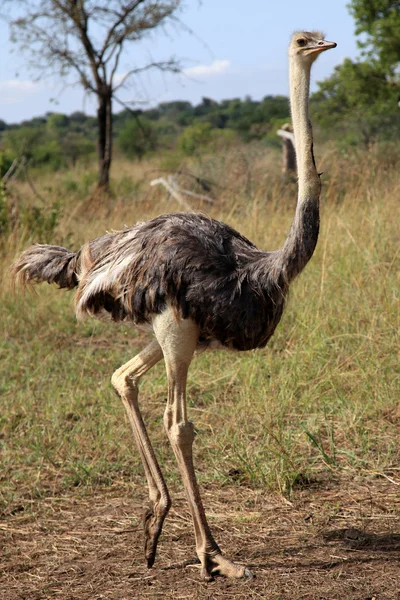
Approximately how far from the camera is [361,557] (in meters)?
2.69

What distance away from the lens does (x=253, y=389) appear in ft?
13.4

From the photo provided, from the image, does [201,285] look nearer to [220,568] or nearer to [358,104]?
[220,568]

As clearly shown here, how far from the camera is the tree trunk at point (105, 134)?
1062cm

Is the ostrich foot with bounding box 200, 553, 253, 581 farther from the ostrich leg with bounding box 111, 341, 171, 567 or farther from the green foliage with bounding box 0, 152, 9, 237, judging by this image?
the green foliage with bounding box 0, 152, 9, 237

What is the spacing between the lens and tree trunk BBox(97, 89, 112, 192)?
34.9 ft

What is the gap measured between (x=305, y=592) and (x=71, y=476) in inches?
54.9

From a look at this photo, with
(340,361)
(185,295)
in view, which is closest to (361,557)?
(185,295)

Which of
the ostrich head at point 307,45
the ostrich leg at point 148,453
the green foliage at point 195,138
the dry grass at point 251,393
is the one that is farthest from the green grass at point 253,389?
the green foliage at point 195,138

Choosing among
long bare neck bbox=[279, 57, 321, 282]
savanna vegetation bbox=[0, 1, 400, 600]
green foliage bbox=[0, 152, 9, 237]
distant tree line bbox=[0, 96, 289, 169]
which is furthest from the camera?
distant tree line bbox=[0, 96, 289, 169]

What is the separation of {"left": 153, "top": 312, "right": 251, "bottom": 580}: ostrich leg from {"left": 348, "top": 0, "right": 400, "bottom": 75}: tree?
11.1 meters

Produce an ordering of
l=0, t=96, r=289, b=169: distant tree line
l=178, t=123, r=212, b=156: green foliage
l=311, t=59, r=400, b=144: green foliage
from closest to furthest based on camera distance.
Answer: l=311, t=59, r=400, b=144: green foliage < l=178, t=123, r=212, b=156: green foliage < l=0, t=96, r=289, b=169: distant tree line

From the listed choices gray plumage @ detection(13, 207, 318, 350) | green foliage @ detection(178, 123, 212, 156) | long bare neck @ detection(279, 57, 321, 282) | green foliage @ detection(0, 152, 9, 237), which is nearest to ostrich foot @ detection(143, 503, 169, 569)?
gray plumage @ detection(13, 207, 318, 350)

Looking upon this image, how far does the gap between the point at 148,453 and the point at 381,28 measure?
450 inches

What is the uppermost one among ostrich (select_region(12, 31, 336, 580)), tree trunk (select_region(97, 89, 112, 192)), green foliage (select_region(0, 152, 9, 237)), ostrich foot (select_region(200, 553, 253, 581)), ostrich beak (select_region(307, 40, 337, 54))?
tree trunk (select_region(97, 89, 112, 192))
